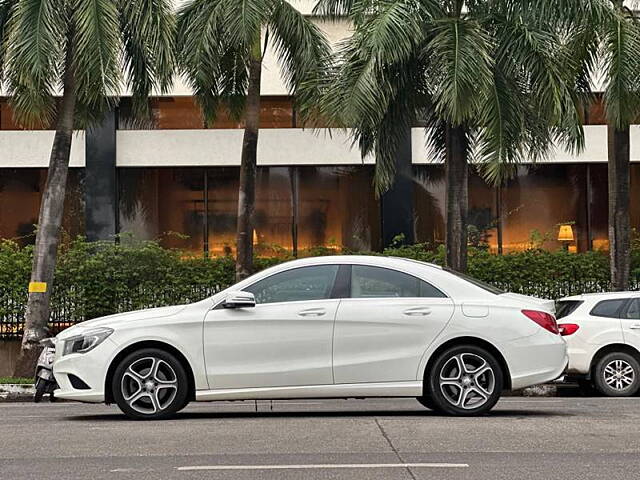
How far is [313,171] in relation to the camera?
28.2m

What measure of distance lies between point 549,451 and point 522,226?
19.6 metres

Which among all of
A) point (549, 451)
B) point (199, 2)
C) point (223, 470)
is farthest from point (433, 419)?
point (199, 2)

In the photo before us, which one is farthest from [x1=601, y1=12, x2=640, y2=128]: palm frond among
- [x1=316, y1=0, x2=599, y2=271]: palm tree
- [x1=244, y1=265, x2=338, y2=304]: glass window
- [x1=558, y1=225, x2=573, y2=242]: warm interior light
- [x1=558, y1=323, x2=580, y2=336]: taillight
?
[x1=244, y1=265, x2=338, y2=304]: glass window

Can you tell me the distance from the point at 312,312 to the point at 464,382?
5.28 feet

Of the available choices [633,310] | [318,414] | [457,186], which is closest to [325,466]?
[318,414]

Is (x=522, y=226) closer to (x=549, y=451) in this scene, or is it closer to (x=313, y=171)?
(x=313, y=171)

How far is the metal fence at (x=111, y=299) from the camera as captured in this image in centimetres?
2336

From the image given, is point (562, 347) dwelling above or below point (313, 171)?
below

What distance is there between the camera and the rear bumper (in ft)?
37.4

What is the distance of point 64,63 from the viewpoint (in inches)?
768

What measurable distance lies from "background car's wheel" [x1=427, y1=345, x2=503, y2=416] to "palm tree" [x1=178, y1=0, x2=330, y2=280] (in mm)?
8897

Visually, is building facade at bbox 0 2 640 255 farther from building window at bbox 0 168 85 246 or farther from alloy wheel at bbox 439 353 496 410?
alloy wheel at bbox 439 353 496 410

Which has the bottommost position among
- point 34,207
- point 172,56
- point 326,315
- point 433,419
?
point 433,419

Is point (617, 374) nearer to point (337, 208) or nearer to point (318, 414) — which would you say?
point (318, 414)
